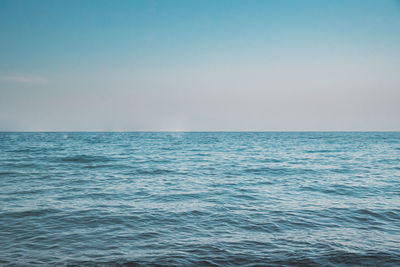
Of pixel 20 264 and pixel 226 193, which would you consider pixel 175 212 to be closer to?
pixel 226 193

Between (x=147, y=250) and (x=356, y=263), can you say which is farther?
(x=147, y=250)

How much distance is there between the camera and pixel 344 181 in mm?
14516

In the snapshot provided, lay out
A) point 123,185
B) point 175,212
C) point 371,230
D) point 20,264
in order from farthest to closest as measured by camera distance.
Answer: point 123,185 < point 175,212 < point 371,230 < point 20,264

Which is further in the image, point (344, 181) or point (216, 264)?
point (344, 181)

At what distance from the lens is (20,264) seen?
4.99m

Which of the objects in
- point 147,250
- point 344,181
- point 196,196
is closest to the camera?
point 147,250

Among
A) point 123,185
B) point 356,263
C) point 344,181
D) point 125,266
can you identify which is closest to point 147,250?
point 125,266

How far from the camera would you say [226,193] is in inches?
454

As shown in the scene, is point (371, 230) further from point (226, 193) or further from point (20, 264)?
point (20, 264)

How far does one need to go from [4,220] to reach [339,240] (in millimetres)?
9400

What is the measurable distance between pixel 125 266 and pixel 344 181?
13595mm

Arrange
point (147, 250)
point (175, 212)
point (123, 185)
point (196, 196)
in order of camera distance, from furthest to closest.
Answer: point (123, 185)
point (196, 196)
point (175, 212)
point (147, 250)

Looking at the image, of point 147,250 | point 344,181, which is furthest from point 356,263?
point 344,181

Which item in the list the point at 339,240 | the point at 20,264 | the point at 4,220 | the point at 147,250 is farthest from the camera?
the point at 4,220
